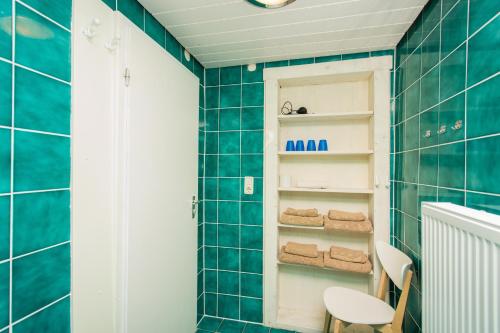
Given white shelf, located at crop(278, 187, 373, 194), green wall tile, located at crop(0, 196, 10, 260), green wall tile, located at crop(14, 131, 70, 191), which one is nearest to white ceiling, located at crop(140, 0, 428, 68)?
green wall tile, located at crop(14, 131, 70, 191)

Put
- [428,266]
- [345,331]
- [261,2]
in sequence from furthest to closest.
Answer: [345,331]
[261,2]
[428,266]

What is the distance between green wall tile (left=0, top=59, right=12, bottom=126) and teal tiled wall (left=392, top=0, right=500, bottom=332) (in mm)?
1523

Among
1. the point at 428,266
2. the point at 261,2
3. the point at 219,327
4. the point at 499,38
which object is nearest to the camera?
the point at 499,38

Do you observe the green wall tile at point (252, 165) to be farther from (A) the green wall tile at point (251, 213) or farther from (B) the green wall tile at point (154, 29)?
(B) the green wall tile at point (154, 29)

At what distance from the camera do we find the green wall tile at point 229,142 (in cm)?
193

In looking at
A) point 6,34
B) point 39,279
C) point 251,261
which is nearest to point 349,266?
point 251,261

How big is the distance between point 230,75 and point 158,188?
1.15m

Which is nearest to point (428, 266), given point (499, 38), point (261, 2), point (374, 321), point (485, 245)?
point (485, 245)

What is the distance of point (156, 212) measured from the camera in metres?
1.31

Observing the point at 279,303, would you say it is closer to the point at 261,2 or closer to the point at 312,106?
the point at 312,106

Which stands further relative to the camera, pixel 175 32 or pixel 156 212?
pixel 175 32

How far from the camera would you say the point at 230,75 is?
1.96 m

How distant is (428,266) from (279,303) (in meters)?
1.42

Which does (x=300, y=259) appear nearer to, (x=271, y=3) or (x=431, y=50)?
(x=431, y=50)
